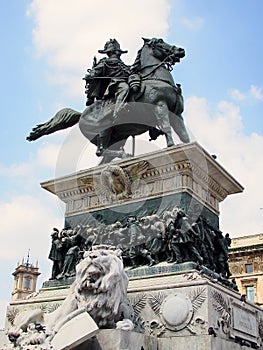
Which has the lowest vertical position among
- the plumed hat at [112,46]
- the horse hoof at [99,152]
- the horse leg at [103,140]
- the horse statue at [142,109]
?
the horse hoof at [99,152]

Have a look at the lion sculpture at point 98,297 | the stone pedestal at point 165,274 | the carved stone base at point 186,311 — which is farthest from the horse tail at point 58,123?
the lion sculpture at point 98,297

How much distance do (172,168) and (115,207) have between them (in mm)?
1638

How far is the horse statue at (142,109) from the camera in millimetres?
13539

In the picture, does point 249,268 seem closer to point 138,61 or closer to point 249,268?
point 249,268

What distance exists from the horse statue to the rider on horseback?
0.32 feet

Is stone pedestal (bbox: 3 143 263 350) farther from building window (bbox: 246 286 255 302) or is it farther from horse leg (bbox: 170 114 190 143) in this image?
building window (bbox: 246 286 255 302)

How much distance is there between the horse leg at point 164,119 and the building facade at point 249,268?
2852cm

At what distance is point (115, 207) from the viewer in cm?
1277

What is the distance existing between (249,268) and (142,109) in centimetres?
3149

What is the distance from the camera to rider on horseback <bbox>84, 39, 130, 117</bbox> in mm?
14227

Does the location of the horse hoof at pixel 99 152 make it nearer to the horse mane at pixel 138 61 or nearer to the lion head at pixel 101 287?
the horse mane at pixel 138 61

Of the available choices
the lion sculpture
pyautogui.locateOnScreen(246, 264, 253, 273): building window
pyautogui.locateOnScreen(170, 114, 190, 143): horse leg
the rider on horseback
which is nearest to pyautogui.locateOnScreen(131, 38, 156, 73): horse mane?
the rider on horseback

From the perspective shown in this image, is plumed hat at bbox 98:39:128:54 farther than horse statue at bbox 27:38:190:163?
Yes

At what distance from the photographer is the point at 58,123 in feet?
49.4
